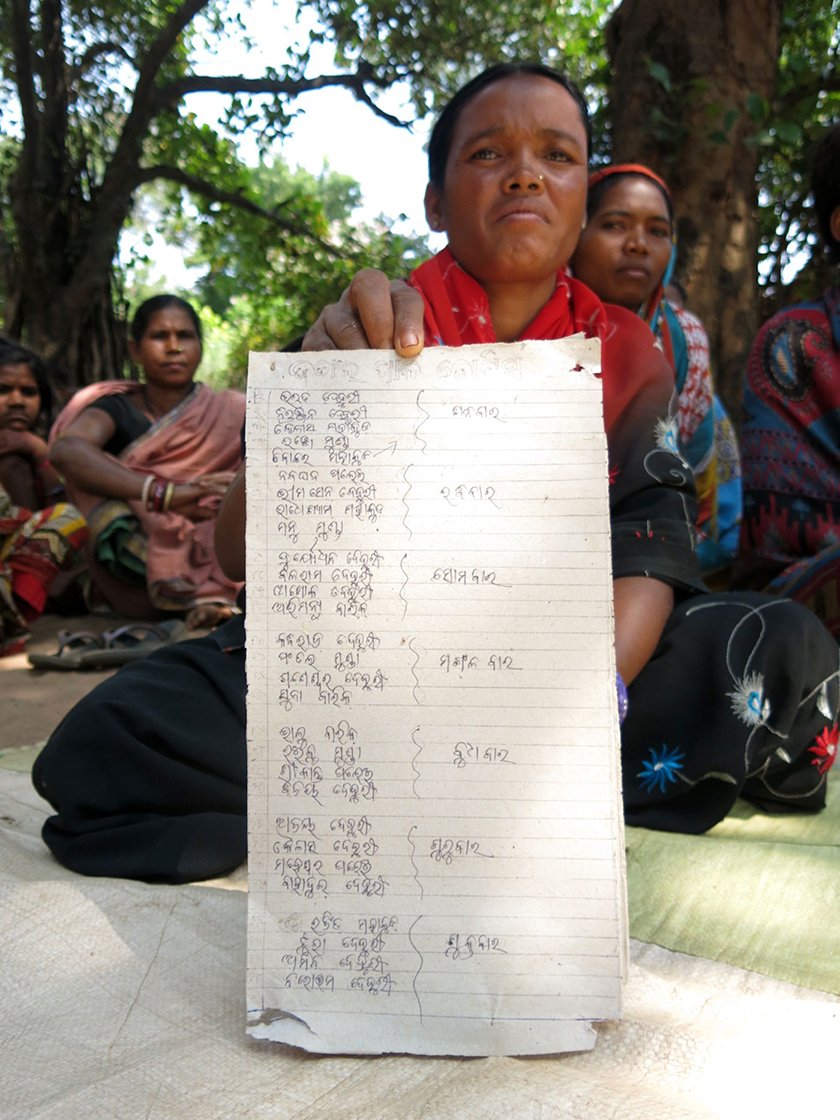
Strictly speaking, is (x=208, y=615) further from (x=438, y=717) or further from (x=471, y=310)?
(x=438, y=717)

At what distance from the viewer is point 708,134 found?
3.96 meters

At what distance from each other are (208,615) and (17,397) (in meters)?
1.53

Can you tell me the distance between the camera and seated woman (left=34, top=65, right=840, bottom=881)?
1.48 meters

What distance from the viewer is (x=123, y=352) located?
6754 millimetres

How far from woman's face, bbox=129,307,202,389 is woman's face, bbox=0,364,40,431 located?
1.83ft

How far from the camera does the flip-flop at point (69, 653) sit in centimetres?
327

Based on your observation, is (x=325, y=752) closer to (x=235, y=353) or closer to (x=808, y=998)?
(x=808, y=998)

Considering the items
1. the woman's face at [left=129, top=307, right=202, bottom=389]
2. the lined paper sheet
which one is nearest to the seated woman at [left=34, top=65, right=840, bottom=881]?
the lined paper sheet

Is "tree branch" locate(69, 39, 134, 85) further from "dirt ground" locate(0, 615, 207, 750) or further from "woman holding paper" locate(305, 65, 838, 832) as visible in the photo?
"woman holding paper" locate(305, 65, 838, 832)

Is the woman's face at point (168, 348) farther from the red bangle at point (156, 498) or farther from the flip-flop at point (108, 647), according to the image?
the flip-flop at point (108, 647)

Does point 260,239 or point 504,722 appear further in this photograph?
point 260,239

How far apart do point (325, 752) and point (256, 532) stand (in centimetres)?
25

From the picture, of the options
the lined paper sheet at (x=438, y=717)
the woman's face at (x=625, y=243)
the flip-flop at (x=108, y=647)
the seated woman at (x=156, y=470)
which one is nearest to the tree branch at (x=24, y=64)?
the seated woman at (x=156, y=470)

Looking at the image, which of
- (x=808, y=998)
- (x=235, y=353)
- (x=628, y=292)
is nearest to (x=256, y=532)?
(x=808, y=998)
